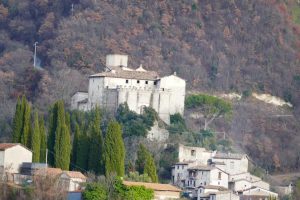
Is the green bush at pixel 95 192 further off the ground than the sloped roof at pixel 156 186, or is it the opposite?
the sloped roof at pixel 156 186

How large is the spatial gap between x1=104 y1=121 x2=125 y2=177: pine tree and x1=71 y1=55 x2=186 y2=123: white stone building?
531 inches

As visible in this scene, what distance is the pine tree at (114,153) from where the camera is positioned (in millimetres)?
113812

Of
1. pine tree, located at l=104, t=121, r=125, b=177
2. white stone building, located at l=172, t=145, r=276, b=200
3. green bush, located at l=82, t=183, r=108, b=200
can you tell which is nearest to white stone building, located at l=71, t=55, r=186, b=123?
white stone building, located at l=172, t=145, r=276, b=200

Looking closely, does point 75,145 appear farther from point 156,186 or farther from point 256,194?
point 256,194

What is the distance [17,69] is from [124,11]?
13194 mm

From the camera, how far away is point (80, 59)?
147000 mm

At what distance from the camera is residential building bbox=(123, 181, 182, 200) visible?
113375 mm

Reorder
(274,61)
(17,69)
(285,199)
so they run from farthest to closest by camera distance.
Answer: (274,61), (17,69), (285,199)

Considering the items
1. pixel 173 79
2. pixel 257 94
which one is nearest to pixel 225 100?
pixel 257 94

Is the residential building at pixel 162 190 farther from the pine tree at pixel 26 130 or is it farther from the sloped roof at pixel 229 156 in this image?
the sloped roof at pixel 229 156

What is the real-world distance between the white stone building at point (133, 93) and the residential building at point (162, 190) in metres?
12.9

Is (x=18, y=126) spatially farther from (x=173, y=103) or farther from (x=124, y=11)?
(x=124, y=11)

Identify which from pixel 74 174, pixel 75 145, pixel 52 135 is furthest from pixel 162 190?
pixel 52 135

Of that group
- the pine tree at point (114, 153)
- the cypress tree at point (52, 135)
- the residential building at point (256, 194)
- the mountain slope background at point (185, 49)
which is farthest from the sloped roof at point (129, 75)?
the pine tree at point (114, 153)
